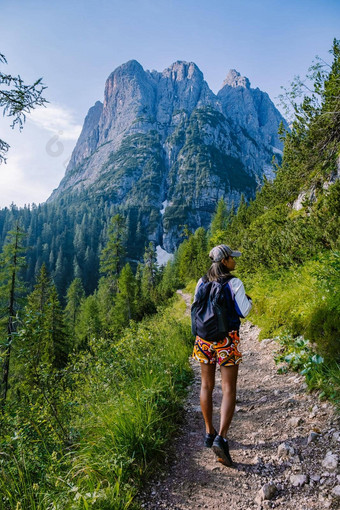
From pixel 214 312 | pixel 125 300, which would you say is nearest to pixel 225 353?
pixel 214 312

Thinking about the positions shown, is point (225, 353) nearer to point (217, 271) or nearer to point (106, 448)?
point (217, 271)

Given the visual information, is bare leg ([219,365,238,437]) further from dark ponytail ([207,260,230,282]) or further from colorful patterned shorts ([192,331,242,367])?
dark ponytail ([207,260,230,282])

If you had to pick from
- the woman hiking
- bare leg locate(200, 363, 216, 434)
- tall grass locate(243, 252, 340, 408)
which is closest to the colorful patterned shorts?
the woman hiking

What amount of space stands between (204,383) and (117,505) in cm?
140

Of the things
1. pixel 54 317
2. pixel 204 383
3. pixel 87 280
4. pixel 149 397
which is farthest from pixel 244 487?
pixel 87 280

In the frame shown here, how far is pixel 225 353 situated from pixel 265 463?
1.12m

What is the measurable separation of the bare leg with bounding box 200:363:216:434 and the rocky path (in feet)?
1.18

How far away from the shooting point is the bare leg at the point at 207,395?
3.07 meters

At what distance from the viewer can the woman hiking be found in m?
2.87

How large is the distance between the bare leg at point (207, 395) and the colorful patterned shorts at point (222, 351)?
11cm

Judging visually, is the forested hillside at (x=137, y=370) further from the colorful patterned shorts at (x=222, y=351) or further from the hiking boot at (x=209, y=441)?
the colorful patterned shorts at (x=222, y=351)

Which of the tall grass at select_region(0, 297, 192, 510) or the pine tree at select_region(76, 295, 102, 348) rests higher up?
the tall grass at select_region(0, 297, 192, 510)

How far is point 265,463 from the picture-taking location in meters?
2.69

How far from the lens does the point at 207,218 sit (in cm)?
18025
